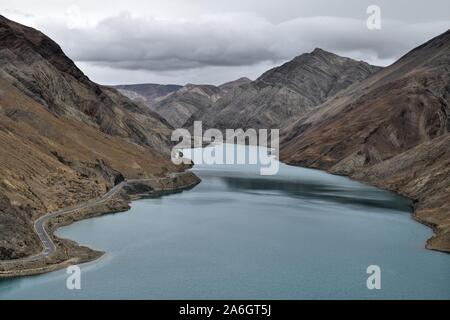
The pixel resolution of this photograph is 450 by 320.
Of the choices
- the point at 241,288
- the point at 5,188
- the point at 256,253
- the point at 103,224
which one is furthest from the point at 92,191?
the point at 241,288

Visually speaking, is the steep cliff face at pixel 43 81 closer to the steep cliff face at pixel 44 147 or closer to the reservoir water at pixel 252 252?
the steep cliff face at pixel 44 147

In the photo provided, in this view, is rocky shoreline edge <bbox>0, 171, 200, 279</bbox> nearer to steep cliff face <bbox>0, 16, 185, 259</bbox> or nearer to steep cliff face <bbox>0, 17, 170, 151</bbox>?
steep cliff face <bbox>0, 16, 185, 259</bbox>

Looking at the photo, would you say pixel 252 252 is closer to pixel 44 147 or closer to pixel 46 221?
pixel 46 221

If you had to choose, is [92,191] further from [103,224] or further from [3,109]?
[3,109]

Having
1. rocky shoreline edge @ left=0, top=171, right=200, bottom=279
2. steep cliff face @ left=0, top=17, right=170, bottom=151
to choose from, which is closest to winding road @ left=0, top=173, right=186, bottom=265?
rocky shoreline edge @ left=0, top=171, right=200, bottom=279

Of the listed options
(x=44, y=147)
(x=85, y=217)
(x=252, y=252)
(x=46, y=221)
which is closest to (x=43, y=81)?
(x=44, y=147)
